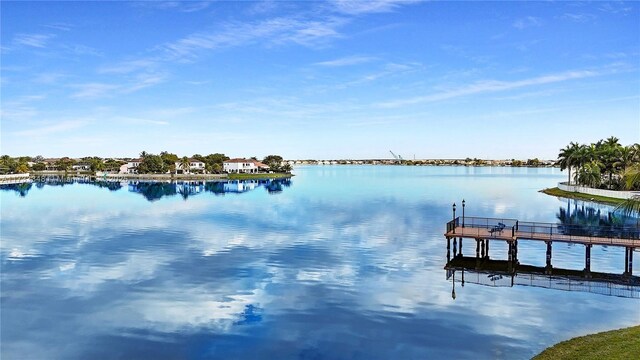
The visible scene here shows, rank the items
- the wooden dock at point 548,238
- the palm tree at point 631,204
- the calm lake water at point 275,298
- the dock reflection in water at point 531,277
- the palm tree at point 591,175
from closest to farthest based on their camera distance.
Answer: the palm tree at point 631,204, the calm lake water at point 275,298, the dock reflection in water at point 531,277, the wooden dock at point 548,238, the palm tree at point 591,175

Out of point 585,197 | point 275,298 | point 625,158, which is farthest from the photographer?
point 625,158

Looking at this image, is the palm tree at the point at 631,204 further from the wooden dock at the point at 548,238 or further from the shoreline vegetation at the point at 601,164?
the shoreline vegetation at the point at 601,164

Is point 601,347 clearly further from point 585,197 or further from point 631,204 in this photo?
point 585,197

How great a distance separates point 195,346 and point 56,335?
308 inches

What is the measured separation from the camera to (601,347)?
75.3 feet

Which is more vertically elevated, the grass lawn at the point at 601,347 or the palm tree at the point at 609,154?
the palm tree at the point at 609,154

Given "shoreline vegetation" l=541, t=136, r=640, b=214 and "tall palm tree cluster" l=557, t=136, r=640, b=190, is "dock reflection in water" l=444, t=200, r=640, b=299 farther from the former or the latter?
"tall palm tree cluster" l=557, t=136, r=640, b=190

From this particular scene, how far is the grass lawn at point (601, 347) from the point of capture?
70.2 ft

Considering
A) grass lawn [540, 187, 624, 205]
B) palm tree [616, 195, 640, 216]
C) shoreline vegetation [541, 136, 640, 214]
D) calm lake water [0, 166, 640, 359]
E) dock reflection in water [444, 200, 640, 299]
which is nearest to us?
palm tree [616, 195, 640, 216]

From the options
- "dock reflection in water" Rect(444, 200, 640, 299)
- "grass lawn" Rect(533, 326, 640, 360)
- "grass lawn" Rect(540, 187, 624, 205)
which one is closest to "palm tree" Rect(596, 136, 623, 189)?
"grass lawn" Rect(540, 187, 624, 205)

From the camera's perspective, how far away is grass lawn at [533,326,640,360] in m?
21.4

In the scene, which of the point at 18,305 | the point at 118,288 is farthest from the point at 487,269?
the point at 18,305

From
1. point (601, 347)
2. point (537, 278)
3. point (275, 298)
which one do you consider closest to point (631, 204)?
point (601, 347)

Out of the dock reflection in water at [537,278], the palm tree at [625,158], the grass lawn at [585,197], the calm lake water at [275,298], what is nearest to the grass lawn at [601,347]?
the calm lake water at [275,298]
